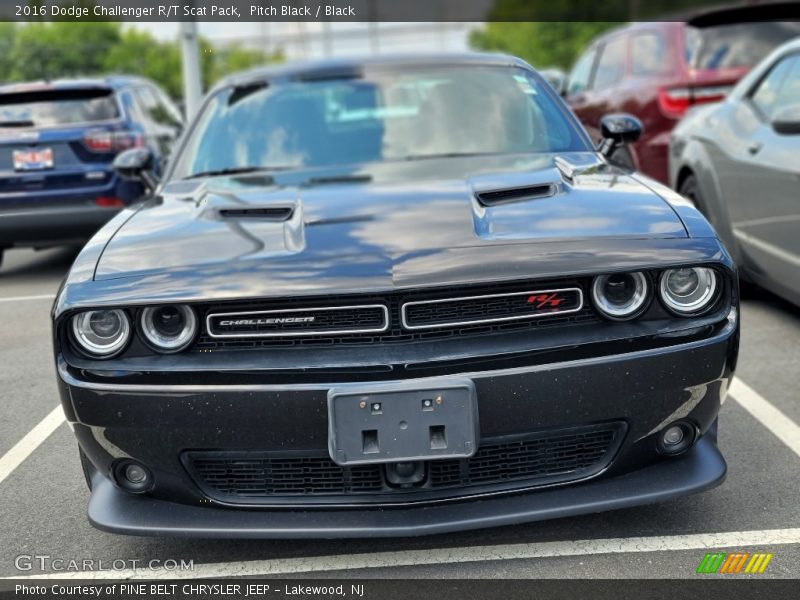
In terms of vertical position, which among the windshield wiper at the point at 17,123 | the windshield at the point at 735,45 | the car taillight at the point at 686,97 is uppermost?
the windshield at the point at 735,45

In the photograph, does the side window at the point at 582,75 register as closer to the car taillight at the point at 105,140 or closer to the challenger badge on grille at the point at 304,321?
the car taillight at the point at 105,140

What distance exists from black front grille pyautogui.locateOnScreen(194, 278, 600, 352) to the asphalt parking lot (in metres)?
0.63

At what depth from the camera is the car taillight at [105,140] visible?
8.02 m

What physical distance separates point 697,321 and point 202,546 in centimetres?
154

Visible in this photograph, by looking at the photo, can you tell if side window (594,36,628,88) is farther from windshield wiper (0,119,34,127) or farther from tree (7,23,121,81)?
tree (7,23,121,81)

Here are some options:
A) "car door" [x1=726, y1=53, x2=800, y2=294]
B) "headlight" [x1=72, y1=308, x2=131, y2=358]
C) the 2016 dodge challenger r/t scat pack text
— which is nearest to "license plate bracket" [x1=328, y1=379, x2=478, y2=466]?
the 2016 dodge challenger r/t scat pack text

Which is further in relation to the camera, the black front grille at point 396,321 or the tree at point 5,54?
the tree at point 5,54

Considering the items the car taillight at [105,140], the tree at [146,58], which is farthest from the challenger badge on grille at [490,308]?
the tree at [146,58]

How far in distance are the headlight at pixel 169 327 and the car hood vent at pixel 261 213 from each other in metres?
0.52

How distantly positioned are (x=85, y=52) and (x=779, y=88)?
23917mm

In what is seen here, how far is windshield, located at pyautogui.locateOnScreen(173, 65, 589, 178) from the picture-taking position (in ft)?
13.7

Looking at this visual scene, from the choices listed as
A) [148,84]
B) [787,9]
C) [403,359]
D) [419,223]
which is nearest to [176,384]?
[403,359]

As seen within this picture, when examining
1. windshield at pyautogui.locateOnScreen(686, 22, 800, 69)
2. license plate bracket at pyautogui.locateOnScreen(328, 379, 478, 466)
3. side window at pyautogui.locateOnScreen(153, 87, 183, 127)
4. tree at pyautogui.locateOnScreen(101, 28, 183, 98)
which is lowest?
tree at pyautogui.locateOnScreen(101, 28, 183, 98)

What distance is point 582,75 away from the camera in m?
11.0
